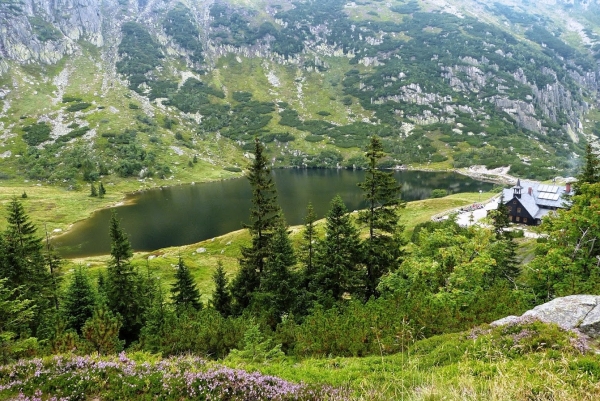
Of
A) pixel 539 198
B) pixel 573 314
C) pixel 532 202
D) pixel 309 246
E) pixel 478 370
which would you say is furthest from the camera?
pixel 539 198

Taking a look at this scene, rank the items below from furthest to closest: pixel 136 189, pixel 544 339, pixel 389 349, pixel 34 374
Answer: pixel 136 189 < pixel 389 349 < pixel 544 339 < pixel 34 374

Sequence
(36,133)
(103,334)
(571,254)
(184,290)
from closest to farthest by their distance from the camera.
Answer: (103,334) → (571,254) → (184,290) → (36,133)

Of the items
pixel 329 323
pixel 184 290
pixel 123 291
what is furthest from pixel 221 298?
pixel 329 323

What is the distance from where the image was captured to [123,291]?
29.7 m

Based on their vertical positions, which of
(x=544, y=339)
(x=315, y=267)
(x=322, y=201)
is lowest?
(x=322, y=201)

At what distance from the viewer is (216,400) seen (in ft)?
25.5

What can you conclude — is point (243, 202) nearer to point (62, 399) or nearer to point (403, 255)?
point (403, 255)

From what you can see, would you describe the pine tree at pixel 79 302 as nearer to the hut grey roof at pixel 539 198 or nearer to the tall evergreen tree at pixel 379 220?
the tall evergreen tree at pixel 379 220

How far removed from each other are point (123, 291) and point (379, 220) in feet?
75.3

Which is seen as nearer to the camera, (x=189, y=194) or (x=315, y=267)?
(x=315, y=267)

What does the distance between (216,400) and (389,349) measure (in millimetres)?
8596

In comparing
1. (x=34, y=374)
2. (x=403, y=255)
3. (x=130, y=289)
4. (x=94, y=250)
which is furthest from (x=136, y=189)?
(x=34, y=374)

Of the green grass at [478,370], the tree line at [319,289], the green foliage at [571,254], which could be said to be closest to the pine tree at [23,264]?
the tree line at [319,289]

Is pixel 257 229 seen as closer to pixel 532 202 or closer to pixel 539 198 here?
pixel 532 202
